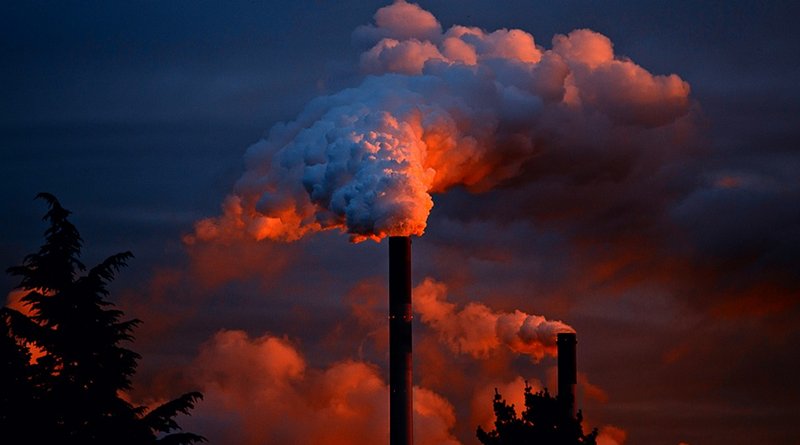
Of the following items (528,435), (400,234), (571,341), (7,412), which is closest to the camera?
(7,412)

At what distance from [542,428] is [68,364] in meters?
21.8

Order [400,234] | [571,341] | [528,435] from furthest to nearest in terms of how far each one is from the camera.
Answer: [571,341] < [400,234] < [528,435]

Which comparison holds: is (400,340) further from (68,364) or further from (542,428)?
(68,364)

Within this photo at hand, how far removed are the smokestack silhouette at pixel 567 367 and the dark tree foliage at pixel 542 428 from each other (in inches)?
588

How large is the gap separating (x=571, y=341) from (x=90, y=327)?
39951 millimetres

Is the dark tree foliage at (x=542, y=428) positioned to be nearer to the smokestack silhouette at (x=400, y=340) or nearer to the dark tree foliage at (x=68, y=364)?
the smokestack silhouette at (x=400, y=340)

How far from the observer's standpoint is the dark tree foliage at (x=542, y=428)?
45594mm

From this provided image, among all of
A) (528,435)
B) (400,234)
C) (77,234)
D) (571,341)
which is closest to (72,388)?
(77,234)

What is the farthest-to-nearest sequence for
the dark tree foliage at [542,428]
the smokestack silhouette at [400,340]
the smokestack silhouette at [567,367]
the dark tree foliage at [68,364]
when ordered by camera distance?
the smokestack silhouette at [567,367]
the smokestack silhouette at [400,340]
the dark tree foliage at [542,428]
the dark tree foliage at [68,364]

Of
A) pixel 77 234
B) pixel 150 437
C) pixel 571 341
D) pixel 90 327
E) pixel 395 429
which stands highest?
pixel 571 341

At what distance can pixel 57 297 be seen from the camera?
2781 centimetres

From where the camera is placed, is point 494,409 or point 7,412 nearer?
point 7,412

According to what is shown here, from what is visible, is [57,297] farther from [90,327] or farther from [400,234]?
[400,234]

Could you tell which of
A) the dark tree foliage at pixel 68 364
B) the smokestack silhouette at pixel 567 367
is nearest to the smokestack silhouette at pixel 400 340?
the smokestack silhouette at pixel 567 367
